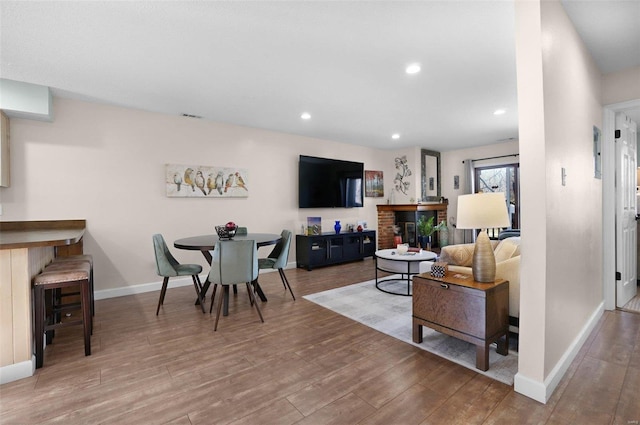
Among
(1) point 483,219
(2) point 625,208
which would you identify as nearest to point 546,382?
(1) point 483,219

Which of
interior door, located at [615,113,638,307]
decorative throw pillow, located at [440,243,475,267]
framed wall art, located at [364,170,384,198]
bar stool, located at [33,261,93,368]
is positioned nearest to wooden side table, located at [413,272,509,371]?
decorative throw pillow, located at [440,243,475,267]

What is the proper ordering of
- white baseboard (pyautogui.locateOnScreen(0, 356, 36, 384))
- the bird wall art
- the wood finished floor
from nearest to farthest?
the wood finished floor → white baseboard (pyautogui.locateOnScreen(0, 356, 36, 384)) → the bird wall art

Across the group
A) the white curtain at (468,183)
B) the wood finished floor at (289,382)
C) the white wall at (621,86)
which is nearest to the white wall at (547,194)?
the wood finished floor at (289,382)

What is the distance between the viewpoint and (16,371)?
6.66 ft

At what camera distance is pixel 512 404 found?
5.53 feet

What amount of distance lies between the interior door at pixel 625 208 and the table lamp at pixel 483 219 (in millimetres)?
2212

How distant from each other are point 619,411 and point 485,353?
2.16 feet

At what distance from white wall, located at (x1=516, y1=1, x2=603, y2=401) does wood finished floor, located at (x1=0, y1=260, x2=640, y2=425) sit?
23 centimetres

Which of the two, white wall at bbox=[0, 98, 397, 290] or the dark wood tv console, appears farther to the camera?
the dark wood tv console

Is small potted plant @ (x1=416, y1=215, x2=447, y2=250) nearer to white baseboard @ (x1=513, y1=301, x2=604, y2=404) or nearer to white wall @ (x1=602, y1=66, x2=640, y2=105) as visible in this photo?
white wall @ (x1=602, y1=66, x2=640, y2=105)

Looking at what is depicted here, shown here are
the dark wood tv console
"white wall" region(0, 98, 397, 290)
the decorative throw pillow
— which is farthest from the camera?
the dark wood tv console

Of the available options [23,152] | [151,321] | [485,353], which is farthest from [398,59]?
[23,152]

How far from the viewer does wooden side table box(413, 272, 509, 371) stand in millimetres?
2037

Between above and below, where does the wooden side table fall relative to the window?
below
